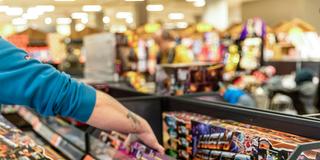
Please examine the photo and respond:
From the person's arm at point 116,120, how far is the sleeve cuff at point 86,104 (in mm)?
17

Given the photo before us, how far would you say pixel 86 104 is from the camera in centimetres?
117

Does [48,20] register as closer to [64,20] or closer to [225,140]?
[64,20]

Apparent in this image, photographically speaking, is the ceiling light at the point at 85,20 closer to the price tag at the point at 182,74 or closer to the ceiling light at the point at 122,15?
the ceiling light at the point at 122,15

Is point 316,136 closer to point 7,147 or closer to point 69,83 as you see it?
point 69,83

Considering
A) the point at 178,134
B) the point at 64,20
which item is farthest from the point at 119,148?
the point at 64,20

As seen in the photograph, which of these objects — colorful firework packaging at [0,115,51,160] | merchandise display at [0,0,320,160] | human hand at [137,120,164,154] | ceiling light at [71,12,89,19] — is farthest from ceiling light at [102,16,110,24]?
human hand at [137,120,164,154]

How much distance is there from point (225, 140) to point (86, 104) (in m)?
0.57

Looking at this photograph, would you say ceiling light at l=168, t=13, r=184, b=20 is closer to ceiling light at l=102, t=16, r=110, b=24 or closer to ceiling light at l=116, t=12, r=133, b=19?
ceiling light at l=116, t=12, r=133, b=19

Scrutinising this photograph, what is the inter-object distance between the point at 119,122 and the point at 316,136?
626 millimetres

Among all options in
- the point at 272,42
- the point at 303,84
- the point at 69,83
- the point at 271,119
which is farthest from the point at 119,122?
the point at 272,42

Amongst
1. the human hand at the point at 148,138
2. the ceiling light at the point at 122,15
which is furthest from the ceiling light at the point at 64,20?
the human hand at the point at 148,138

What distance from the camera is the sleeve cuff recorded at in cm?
116

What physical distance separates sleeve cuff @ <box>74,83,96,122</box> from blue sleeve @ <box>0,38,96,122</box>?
0.03 metres

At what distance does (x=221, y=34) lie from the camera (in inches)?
507
